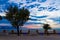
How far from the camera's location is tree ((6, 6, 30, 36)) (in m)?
44.4

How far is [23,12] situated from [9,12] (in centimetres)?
311

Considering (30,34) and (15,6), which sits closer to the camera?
(15,6)

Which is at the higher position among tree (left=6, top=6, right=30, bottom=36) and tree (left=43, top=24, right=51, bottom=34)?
tree (left=6, top=6, right=30, bottom=36)

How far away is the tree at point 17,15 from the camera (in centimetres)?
4438

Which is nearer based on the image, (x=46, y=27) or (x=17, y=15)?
(x=17, y=15)

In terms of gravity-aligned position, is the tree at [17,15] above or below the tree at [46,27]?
above

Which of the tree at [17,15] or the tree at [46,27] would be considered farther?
the tree at [46,27]

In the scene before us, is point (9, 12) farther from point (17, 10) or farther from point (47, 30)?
point (47, 30)

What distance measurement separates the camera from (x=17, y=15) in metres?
44.4

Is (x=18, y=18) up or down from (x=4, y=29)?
up

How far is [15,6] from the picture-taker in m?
45.6

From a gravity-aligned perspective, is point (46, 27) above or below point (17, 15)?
below

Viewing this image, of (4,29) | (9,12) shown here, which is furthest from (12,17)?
(4,29)

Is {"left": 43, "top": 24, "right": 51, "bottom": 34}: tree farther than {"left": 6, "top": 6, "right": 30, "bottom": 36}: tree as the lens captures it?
Yes
